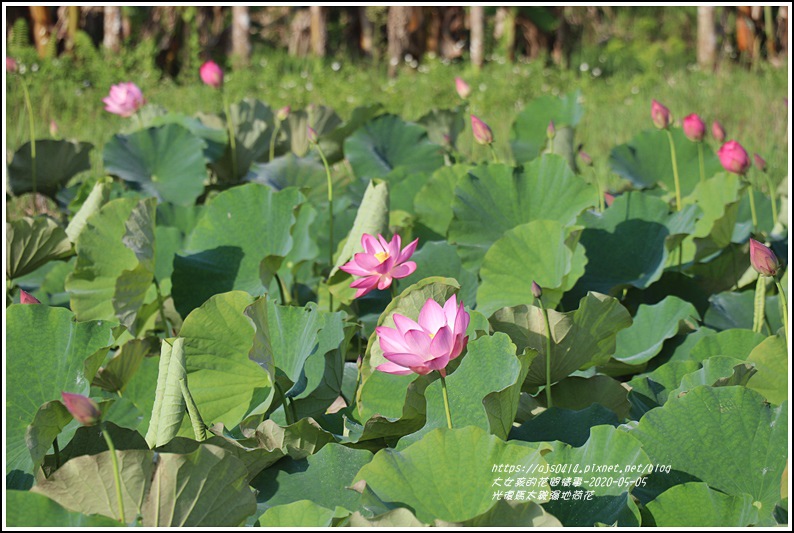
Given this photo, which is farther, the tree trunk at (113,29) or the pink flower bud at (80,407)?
the tree trunk at (113,29)

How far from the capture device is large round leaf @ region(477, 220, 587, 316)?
1.25m

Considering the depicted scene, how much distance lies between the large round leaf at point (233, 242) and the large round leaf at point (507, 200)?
272 mm

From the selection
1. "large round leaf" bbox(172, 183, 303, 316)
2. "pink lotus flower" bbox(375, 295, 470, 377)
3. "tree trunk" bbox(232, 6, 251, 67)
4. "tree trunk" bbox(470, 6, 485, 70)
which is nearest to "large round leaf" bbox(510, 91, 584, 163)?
"large round leaf" bbox(172, 183, 303, 316)

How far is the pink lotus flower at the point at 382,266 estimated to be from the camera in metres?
1.06

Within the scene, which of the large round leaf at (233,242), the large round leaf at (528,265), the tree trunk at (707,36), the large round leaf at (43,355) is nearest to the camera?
the large round leaf at (43,355)

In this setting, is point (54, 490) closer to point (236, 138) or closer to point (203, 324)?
point (203, 324)

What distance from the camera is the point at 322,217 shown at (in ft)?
5.05

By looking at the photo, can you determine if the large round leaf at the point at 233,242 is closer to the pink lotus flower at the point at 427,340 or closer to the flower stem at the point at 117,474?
the pink lotus flower at the point at 427,340

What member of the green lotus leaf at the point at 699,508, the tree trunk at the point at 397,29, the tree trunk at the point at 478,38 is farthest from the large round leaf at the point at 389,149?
the tree trunk at the point at 397,29

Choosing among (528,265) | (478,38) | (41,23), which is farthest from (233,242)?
(41,23)

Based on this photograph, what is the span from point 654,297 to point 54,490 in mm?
1014

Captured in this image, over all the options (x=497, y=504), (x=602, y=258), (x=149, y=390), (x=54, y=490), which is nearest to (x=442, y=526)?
(x=497, y=504)

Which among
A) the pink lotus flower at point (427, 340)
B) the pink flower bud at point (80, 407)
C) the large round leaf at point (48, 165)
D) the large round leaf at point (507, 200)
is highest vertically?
the pink flower bud at point (80, 407)

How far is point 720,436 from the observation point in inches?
33.5
